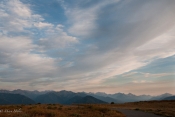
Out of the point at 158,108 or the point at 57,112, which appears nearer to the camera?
the point at 57,112

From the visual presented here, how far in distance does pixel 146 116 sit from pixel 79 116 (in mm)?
9793

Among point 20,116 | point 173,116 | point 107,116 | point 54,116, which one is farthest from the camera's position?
point 173,116

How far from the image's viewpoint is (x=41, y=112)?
21609 millimetres

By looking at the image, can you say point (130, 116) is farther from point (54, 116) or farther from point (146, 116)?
point (54, 116)

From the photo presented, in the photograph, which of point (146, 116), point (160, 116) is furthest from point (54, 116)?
point (160, 116)

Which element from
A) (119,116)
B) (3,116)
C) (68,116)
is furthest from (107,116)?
(3,116)

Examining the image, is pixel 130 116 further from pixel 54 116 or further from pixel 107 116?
pixel 54 116

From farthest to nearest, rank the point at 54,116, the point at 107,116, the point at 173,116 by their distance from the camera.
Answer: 1. the point at 173,116
2. the point at 107,116
3. the point at 54,116

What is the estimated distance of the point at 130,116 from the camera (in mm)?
25078

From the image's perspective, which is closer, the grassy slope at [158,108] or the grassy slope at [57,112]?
the grassy slope at [57,112]

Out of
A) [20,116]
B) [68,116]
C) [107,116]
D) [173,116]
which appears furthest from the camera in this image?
[173,116]

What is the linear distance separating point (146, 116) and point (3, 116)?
18.3 m

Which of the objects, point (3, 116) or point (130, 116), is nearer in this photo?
point (3, 116)

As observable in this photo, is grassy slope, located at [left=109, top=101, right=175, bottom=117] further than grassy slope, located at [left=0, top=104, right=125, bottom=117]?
Yes
